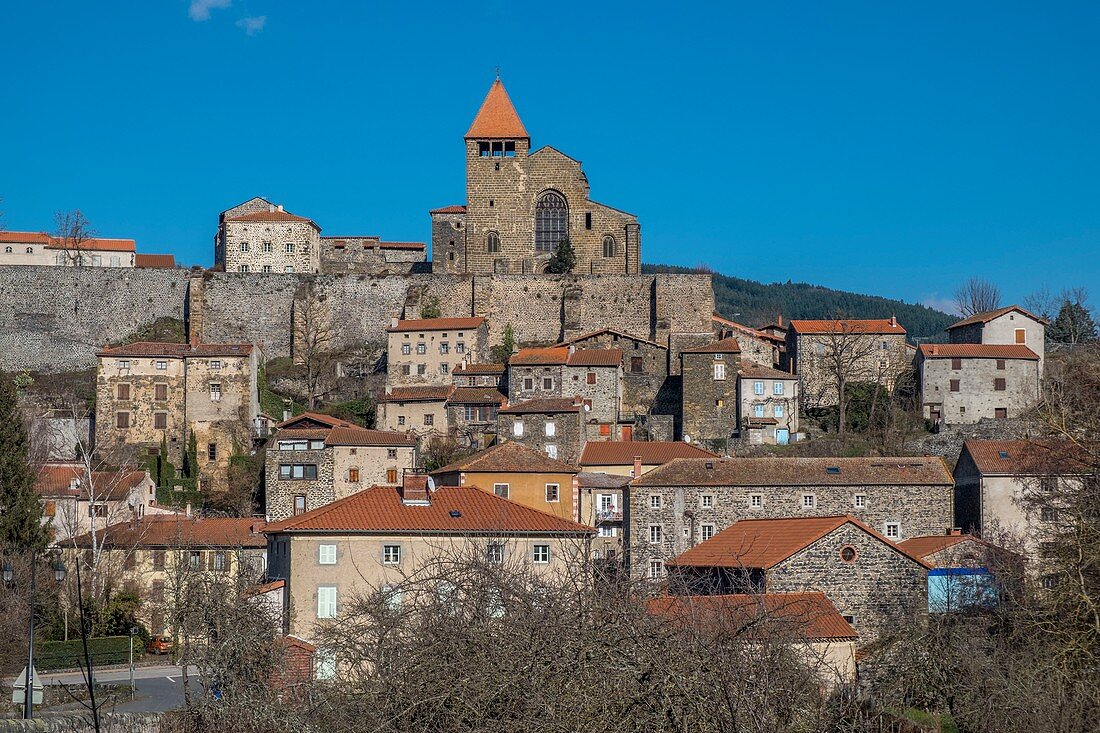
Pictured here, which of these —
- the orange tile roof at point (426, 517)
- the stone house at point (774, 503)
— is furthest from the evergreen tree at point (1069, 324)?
the orange tile roof at point (426, 517)

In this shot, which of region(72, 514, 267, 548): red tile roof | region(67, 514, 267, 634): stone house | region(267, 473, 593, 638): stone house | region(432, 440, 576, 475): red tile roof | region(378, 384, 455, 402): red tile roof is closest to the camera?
region(267, 473, 593, 638): stone house

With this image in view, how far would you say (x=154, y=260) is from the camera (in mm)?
110500

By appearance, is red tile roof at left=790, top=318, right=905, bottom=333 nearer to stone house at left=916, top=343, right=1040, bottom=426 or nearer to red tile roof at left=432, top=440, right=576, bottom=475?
stone house at left=916, top=343, right=1040, bottom=426

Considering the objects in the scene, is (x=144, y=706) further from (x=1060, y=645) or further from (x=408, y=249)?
(x=408, y=249)

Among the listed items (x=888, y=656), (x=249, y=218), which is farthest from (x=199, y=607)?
(x=249, y=218)

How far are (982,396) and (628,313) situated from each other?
68.5ft

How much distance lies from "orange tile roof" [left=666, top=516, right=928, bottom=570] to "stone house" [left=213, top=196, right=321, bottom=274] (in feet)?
164

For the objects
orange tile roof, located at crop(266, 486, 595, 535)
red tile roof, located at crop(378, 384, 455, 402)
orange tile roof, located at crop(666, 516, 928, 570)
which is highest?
red tile roof, located at crop(378, 384, 455, 402)

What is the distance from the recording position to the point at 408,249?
9619 cm

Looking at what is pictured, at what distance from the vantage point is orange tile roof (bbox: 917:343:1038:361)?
222ft

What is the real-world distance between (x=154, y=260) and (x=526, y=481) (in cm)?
6626

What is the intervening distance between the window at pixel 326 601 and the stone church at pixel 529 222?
48.9m

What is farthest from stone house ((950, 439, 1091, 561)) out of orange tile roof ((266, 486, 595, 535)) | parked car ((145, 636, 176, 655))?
parked car ((145, 636, 176, 655))

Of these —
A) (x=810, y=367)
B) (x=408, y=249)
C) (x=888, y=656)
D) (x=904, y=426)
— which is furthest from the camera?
(x=408, y=249)
